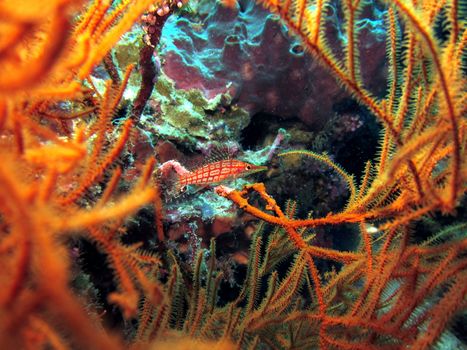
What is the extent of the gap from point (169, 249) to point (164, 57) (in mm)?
3126

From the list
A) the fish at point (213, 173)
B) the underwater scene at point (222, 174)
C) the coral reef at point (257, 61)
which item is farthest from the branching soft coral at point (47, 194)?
the coral reef at point (257, 61)

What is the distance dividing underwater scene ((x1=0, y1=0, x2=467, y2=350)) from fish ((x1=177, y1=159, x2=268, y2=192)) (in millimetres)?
22

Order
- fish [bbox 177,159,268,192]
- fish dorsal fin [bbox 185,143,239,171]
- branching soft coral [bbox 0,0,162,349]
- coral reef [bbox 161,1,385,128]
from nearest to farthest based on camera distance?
branching soft coral [bbox 0,0,162,349]
fish [bbox 177,159,268,192]
fish dorsal fin [bbox 185,143,239,171]
coral reef [bbox 161,1,385,128]

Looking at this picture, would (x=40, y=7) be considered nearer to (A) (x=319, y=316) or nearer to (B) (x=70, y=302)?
(B) (x=70, y=302)

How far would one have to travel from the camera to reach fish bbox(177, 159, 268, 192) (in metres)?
3.26

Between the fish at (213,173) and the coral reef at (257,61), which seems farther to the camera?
the coral reef at (257,61)

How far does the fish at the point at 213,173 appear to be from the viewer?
3260 millimetres

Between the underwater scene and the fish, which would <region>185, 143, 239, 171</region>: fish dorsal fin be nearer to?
the underwater scene

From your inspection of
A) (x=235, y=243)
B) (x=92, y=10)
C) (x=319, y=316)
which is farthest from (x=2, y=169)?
(x=235, y=243)

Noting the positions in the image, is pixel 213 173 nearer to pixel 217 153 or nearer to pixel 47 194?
pixel 217 153

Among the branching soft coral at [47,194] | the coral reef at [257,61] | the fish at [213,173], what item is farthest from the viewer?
the coral reef at [257,61]

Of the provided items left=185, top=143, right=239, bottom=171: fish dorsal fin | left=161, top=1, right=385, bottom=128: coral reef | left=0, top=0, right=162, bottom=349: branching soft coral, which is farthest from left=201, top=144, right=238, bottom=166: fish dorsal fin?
left=0, top=0, right=162, bottom=349: branching soft coral

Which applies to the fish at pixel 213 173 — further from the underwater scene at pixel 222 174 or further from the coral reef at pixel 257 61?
the coral reef at pixel 257 61

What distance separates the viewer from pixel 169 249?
3.15 metres
